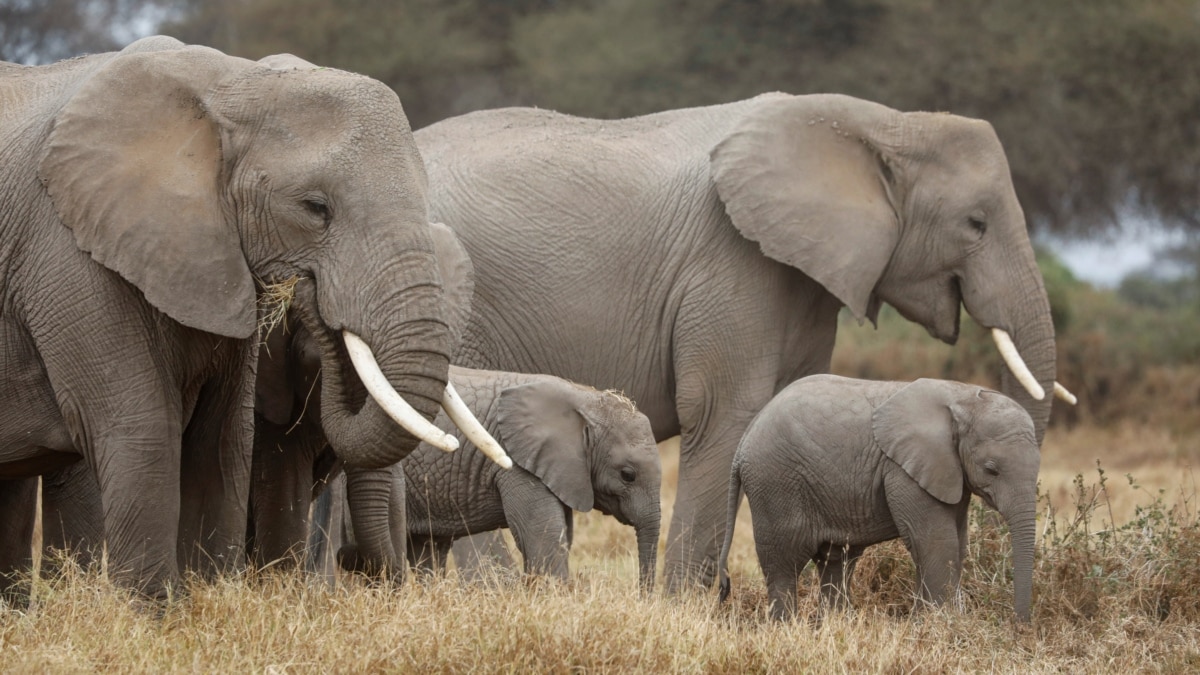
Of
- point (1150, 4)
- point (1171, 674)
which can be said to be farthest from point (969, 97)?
point (1171, 674)

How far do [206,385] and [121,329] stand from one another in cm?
46

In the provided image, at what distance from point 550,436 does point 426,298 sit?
1.90 m

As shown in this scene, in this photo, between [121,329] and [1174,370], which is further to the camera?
[1174,370]

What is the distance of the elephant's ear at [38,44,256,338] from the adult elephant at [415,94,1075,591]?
267 cm

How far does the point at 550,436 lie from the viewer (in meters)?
6.63

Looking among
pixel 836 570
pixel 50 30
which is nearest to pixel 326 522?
pixel 836 570

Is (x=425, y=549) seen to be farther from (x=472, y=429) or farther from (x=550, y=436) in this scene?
(x=472, y=429)

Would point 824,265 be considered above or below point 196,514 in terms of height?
above

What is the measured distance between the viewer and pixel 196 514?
217 inches

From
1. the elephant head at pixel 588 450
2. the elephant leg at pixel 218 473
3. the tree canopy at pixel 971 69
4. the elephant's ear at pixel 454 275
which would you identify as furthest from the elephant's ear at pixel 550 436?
the tree canopy at pixel 971 69

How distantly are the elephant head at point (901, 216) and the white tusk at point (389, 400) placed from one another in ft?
9.45

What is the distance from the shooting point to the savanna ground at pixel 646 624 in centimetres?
469

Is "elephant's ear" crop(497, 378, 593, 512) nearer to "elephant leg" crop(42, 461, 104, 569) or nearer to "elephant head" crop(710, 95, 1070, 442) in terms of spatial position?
"elephant head" crop(710, 95, 1070, 442)

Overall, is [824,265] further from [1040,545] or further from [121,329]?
[121,329]
